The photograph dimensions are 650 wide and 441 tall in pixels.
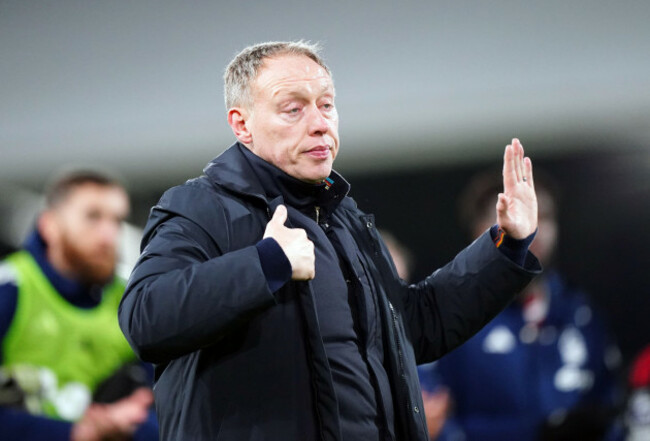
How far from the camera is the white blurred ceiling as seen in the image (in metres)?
3.39

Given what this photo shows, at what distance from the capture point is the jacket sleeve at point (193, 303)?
3.66 ft

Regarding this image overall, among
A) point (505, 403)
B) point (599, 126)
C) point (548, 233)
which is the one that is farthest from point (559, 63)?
point (505, 403)

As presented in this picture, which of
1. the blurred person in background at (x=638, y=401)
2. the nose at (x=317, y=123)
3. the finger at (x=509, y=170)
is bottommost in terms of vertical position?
the blurred person in background at (x=638, y=401)

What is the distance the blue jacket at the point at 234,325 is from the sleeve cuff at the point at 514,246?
21mm

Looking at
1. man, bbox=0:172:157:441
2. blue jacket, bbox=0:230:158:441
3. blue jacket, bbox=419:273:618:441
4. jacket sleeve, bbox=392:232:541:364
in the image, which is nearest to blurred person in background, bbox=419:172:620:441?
blue jacket, bbox=419:273:618:441

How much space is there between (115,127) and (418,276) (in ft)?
4.97

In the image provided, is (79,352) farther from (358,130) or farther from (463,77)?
(463,77)

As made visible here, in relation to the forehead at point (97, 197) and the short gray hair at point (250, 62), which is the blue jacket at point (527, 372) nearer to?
the forehead at point (97, 197)

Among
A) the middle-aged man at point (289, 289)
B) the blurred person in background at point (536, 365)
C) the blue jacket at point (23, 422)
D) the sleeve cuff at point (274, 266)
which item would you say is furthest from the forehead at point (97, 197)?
the sleeve cuff at point (274, 266)

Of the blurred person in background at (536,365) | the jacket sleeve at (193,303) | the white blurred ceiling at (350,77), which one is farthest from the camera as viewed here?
the white blurred ceiling at (350,77)

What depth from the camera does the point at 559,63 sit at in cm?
346

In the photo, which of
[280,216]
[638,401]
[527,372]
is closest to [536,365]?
[527,372]

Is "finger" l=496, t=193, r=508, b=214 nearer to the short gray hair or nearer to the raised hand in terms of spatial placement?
the raised hand

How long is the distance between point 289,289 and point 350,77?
8.02ft
